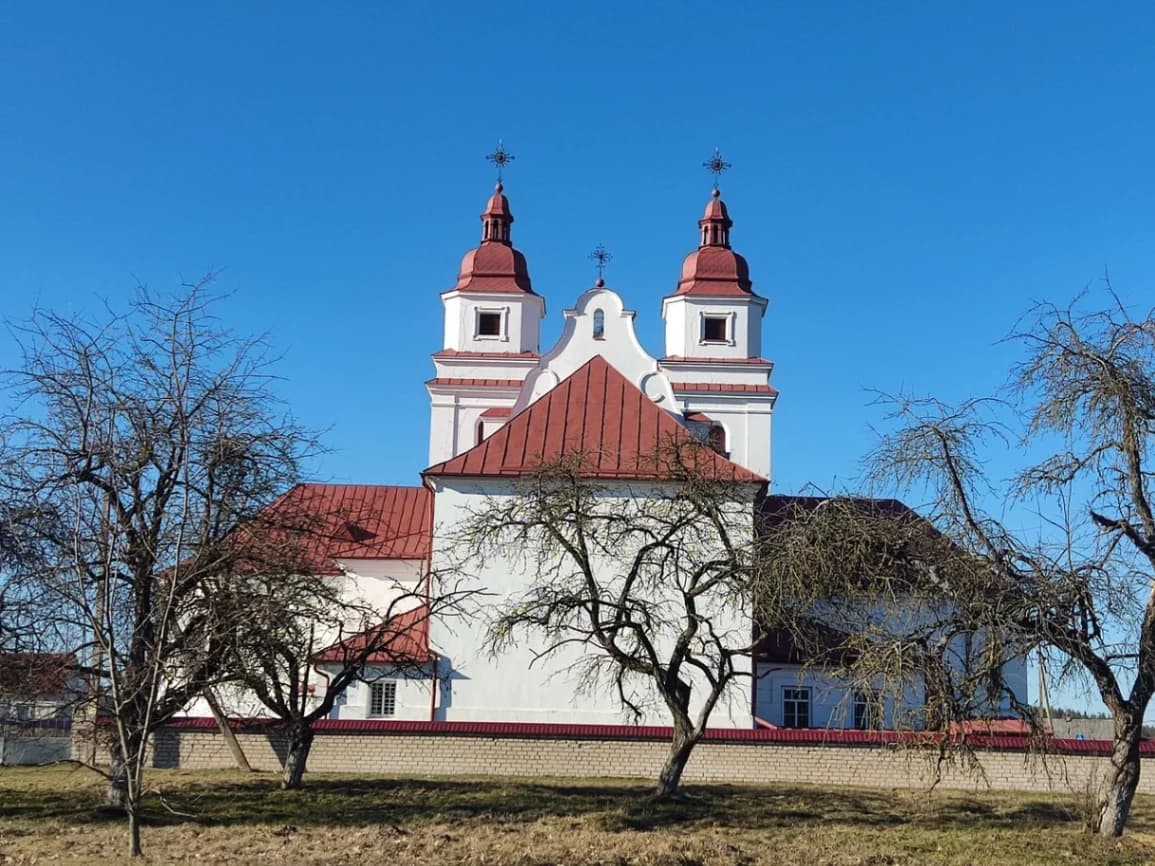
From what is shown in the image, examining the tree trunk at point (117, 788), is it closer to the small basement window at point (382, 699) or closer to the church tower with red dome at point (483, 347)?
the small basement window at point (382, 699)

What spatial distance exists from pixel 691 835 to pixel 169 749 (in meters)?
11.3

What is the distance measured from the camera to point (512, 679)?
90.6 ft

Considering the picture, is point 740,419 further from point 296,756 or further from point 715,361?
point 296,756

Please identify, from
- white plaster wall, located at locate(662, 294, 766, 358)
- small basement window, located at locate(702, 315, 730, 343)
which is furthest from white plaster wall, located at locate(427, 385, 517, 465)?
small basement window, located at locate(702, 315, 730, 343)

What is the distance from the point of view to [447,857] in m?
15.2

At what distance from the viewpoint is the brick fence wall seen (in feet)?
73.3

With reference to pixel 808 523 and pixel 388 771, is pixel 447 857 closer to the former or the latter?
pixel 808 523

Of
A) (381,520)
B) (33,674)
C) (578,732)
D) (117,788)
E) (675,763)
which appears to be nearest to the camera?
(33,674)

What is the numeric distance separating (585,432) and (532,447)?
132 cm

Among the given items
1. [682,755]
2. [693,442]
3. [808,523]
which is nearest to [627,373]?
[693,442]

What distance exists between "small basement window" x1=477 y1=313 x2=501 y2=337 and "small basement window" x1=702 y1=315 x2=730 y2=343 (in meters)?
7.42

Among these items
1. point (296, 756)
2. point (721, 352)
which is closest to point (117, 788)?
point (296, 756)

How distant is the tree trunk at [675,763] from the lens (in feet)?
62.4

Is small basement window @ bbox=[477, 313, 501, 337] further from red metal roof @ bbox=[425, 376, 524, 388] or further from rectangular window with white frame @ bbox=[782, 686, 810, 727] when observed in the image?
rectangular window with white frame @ bbox=[782, 686, 810, 727]
